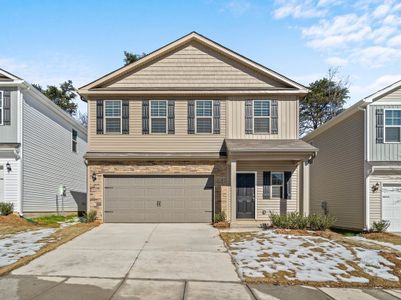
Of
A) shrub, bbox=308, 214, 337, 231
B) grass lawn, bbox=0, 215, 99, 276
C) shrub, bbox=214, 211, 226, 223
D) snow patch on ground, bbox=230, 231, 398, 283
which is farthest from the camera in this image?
shrub, bbox=214, 211, 226, 223

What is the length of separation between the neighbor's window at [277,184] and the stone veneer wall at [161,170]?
2.01m

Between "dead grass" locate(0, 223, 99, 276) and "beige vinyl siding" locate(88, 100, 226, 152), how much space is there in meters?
3.51

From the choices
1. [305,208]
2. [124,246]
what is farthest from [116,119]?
[305,208]

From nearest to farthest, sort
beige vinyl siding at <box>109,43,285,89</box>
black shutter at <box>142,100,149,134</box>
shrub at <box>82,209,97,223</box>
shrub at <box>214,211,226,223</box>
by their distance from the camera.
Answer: shrub at <box>214,211,226,223</box> → shrub at <box>82,209,97,223</box> → black shutter at <box>142,100,149,134</box> → beige vinyl siding at <box>109,43,285,89</box>

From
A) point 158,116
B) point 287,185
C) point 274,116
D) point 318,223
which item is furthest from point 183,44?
point 318,223

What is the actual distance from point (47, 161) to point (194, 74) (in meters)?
8.96

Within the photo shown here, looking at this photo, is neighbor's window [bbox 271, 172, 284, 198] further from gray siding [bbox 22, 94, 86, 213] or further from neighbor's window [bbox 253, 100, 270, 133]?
gray siding [bbox 22, 94, 86, 213]

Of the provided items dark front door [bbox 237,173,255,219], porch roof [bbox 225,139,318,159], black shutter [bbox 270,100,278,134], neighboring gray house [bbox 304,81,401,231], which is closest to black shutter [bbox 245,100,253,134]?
black shutter [bbox 270,100,278,134]

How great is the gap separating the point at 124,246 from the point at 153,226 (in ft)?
13.9

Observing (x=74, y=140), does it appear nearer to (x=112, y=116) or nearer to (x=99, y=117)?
(x=99, y=117)

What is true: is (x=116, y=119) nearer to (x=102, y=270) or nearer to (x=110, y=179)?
(x=110, y=179)

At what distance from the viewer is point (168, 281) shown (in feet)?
25.0

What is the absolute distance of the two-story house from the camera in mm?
16328

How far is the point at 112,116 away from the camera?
54.6ft
